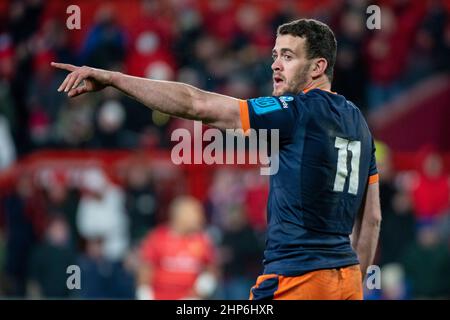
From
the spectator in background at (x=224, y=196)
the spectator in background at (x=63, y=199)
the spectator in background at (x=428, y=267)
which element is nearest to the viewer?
the spectator in background at (x=428, y=267)

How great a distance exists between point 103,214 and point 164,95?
7.67m

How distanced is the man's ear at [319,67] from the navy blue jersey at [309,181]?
0.36ft

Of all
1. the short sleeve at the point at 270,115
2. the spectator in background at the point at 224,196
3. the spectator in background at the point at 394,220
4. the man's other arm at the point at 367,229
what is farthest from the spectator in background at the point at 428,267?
the short sleeve at the point at 270,115

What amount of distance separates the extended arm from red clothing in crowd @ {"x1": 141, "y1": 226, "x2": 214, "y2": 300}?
644 cm

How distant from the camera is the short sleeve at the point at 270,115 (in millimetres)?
4504

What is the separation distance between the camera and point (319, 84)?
4859 mm

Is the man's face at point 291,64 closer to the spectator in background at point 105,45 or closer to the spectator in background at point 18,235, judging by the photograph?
the spectator in background at point 18,235

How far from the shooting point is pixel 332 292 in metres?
4.61

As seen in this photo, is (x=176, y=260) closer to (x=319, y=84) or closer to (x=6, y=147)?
(x=6, y=147)

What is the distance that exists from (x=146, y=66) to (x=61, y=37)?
1.39 meters

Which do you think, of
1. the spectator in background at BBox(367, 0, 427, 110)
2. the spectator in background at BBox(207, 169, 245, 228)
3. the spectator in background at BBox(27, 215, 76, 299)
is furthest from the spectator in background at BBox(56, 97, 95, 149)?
the spectator in background at BBox(367, 0, 427, 110)

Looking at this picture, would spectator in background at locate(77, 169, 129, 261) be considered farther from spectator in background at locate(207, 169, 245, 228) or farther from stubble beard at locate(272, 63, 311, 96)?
stubble beard at locate(272, 63, 311, 96)

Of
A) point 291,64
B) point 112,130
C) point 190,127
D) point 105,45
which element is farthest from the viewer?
point 105,45

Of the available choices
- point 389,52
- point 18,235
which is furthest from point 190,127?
point 389,52
